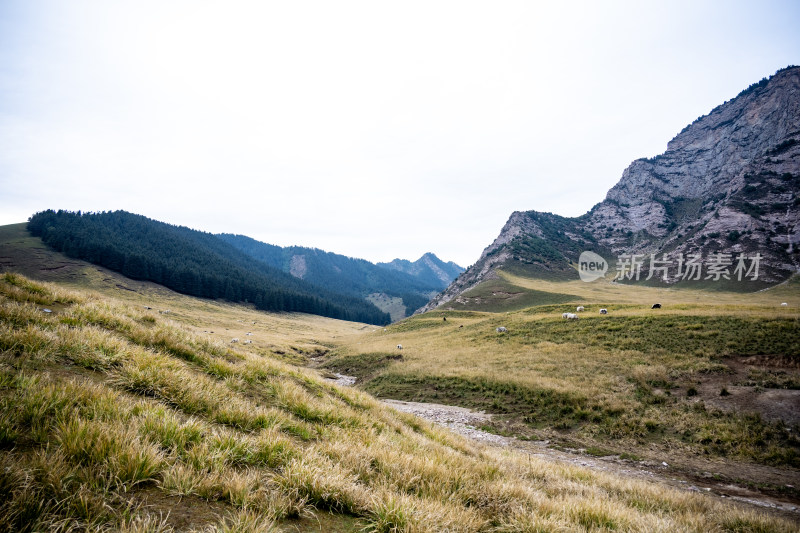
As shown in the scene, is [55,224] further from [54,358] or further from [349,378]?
[54,358]

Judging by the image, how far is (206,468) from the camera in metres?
3.44

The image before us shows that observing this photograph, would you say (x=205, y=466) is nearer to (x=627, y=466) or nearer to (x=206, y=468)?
(x=206, y=468)

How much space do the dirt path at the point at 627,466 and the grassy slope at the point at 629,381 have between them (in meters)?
1.33

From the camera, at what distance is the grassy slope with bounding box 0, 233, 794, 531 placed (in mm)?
2662

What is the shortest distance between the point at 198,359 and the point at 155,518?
666cm

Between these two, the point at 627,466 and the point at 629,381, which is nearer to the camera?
the point at 627,466

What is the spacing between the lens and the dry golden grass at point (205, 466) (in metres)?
2.64

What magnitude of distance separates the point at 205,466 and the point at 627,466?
58.0 feet

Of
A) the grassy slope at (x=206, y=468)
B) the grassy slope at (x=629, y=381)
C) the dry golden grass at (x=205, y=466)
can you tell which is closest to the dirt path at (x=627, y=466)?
the grassy slope at (x=629, y=381)

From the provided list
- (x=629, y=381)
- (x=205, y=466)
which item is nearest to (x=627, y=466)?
(x=629, y=381)

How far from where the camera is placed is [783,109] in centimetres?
19100

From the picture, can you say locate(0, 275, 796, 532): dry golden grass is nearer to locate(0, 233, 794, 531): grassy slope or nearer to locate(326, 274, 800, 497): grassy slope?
locate(0, 233, 794, 531): grassy slope

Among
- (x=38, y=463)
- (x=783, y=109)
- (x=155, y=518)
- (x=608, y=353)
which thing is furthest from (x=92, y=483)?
(x=783, y=109)

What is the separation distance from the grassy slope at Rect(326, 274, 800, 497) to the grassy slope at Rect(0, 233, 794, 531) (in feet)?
39.7
